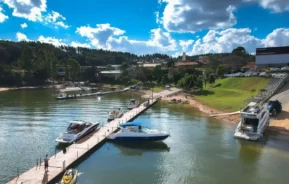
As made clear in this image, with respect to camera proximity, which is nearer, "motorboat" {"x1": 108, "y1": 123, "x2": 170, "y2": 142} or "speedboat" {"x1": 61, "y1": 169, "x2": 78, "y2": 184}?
"speedboat" {"x1": 61, "y1": 169, "x2": 78, "y2": 184}

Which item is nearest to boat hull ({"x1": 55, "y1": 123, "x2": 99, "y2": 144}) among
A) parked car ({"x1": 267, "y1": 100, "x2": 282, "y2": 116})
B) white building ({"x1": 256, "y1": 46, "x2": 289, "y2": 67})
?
parked car ({"x1": 267, "y1": 100, "x2": 282, "y2": 116})

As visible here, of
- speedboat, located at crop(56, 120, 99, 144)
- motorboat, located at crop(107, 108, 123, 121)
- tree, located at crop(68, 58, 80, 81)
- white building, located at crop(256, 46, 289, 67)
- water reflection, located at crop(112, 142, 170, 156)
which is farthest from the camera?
tree, located at crop(68, 58, 80, 81)

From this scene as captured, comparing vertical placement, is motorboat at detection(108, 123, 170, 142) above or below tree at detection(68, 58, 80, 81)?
below

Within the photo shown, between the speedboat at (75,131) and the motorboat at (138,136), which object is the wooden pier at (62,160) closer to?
the speedboat at (75,131)

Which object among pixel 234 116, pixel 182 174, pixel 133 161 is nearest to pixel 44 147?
pixel 133 161

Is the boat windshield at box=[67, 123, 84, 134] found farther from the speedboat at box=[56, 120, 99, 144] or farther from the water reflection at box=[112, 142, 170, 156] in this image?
the water reflection at box=[112, 142, 170, 156]

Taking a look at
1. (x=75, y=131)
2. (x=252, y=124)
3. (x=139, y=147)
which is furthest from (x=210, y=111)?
(x=75, y=131)

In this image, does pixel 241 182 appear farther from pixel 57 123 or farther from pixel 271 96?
pixel 271 96
